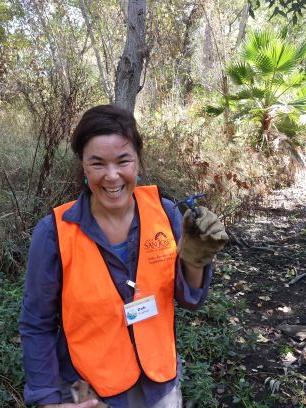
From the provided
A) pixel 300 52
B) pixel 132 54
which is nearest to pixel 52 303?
pixel 132 54

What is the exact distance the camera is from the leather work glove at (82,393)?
5.44 feet

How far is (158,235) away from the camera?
1783 millimetres

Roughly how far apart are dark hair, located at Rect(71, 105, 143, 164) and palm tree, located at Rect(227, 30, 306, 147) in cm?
754

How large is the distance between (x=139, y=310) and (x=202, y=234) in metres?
0.42

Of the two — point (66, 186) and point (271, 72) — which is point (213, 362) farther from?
point (271, 72)

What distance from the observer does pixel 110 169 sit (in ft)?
5.51

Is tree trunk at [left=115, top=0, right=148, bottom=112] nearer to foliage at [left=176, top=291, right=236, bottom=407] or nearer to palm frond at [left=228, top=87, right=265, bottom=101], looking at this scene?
foliage at [left=176, top=291, right=236, bottom=407]

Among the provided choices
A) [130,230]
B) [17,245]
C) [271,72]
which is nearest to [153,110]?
Answer: [271,72]

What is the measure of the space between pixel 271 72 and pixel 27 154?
5.44 metres

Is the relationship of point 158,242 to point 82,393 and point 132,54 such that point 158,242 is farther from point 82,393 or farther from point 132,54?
point 132,54

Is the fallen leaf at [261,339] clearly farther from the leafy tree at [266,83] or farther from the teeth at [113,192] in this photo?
the leafy tree at [266,83]

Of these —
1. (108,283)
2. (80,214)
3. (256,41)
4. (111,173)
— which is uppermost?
(256,41)

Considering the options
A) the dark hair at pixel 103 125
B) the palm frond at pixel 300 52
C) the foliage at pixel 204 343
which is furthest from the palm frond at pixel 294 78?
the dark hair at pixel 103 125

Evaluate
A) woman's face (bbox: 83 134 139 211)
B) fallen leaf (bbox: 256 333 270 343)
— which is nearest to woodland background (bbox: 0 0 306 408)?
Result: fallen leaf (bbox: 256 333 270 343)
